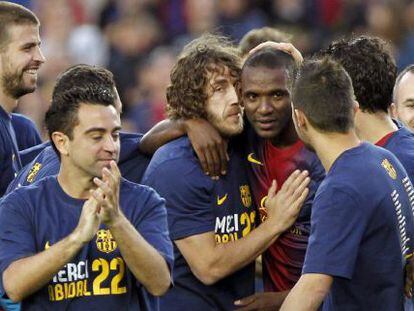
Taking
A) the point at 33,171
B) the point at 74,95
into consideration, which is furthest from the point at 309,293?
the point at 33,171

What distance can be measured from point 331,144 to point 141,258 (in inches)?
38.5

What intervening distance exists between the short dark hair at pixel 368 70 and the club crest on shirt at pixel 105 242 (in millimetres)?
1493

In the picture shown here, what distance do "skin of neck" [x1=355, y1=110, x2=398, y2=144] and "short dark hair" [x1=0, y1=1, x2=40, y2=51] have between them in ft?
7.93

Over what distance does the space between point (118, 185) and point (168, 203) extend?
121 cm

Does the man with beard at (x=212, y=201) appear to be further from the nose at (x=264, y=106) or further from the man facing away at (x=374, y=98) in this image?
the man facing away at (x=374, y=98)

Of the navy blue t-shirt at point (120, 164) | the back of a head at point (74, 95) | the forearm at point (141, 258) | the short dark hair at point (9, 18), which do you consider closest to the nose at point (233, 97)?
the navy blue t-shirt at point (120, 164)

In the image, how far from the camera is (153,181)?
20.1 ft

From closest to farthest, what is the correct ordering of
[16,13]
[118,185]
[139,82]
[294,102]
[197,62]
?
[118,185] < [294,102] < [197,62] < [16,13] < [139,82]

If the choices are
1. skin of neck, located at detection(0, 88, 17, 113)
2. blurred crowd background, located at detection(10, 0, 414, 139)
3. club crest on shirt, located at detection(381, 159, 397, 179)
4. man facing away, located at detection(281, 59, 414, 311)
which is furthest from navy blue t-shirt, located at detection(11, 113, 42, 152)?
blurred crowd background, located at detection(10, 0, 414, 139)

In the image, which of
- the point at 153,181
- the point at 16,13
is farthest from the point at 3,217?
the point at 16,13

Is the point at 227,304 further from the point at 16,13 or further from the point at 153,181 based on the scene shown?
the point at 16,13

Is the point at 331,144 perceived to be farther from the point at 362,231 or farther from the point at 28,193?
the point at 28,193

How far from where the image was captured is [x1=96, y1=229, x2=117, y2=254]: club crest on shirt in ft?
17.1

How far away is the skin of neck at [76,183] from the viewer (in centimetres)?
527
